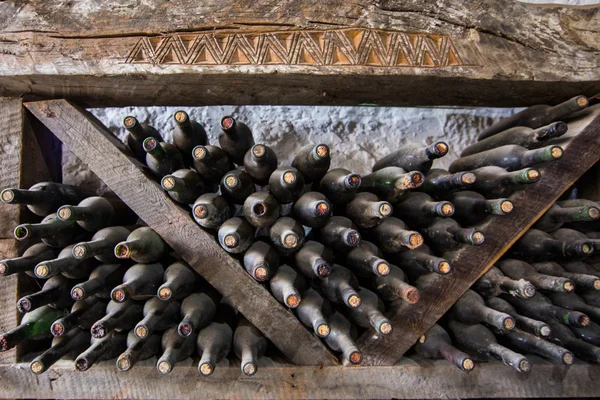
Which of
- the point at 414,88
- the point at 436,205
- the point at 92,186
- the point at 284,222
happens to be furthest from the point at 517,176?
the point at 92,186

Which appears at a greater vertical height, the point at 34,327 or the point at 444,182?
the point at 444,182

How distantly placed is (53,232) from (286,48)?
95 centimetres

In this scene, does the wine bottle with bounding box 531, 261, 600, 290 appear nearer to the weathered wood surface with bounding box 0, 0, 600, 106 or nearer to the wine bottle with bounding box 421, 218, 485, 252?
the wine bottle with bounding box 421, 218, 485, 252

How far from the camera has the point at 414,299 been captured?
1068mm

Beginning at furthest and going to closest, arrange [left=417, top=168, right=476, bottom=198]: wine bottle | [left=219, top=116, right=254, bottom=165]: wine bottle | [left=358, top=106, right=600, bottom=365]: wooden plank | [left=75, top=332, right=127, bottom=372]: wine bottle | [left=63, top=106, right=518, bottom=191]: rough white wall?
[left=63, top=106, right=518, bottom=191]: rough white wall, [left=219, top=116, right=254, bottom=165]: wine bottle, [left=358, top=106, right=600, bottom=365]: wooden plank, [left=417, top=168, right=476, bottom=198]: wine bottle, [left=75, top=332, right=127, bottom=372]: wine bottle

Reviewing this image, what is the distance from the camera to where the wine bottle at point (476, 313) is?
110cm

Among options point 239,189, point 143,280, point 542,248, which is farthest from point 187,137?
point 542,248

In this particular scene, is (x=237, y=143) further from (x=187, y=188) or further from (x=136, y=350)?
(x=136, y=350)

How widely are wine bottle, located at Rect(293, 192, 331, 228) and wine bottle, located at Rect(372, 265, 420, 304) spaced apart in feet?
0.86

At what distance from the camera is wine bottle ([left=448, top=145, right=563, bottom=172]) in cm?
116

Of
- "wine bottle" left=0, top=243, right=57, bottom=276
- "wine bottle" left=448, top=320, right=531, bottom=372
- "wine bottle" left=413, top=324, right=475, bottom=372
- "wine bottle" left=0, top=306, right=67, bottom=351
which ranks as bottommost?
"wine bottle" left=413, top=324, right=475, bottom=372

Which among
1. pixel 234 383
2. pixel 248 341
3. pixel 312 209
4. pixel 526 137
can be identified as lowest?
pixel 234 383

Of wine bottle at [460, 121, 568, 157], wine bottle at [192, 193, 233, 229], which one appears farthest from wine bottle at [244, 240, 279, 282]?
wine bottle at [460, 121, 568, 157]

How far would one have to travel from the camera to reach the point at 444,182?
1.21m
